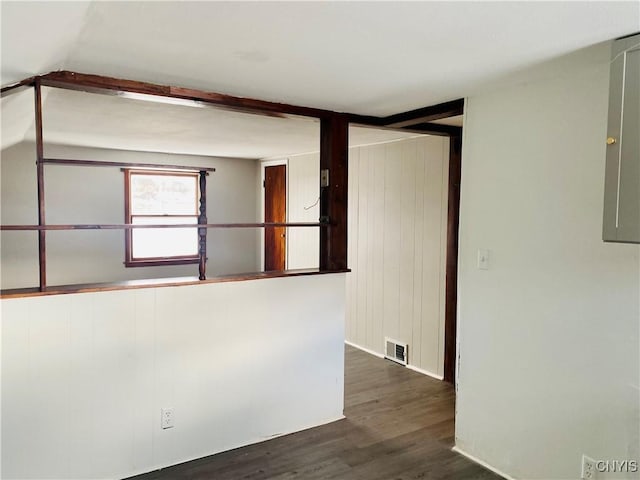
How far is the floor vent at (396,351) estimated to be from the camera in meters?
4.49

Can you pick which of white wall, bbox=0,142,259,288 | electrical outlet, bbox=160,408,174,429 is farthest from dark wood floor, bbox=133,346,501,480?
white wall, bbox=0,142,259,288

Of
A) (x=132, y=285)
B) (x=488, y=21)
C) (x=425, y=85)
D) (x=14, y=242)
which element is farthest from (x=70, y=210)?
(x=488, y=21)

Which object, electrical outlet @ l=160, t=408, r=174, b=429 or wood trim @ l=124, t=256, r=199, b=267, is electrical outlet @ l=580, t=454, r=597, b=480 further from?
wood trim @ l=124, t=256, r=199, b=267

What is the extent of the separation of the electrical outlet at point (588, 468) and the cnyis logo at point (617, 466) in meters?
0.02

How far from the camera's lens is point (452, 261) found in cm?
397

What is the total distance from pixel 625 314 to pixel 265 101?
2.22 metres

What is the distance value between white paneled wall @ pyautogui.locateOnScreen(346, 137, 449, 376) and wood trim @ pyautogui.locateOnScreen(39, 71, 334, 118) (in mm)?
1409

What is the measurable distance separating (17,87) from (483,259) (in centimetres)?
263

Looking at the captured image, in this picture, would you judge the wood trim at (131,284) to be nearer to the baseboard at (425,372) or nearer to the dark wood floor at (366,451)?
the dark wood floor at (366,451)

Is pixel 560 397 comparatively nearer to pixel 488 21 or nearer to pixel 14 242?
pixel 488 21

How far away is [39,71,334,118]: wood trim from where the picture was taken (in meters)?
2.30

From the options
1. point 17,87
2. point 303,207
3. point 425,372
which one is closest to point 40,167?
point 17,87

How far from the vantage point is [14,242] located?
5.19 meters

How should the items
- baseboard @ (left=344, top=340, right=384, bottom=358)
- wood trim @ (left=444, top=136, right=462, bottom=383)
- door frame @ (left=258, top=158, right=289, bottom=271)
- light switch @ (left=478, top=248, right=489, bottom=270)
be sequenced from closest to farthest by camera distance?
light switch @ (left=478, top=248, right=489, bottom=270), wood trim @ (left=444, top=136, right=462, bottom=383), baseboard @ (left=344, top=340, right=384, bottom=358), door frame @ (left=258, top=158, right=289, bottom=271)
